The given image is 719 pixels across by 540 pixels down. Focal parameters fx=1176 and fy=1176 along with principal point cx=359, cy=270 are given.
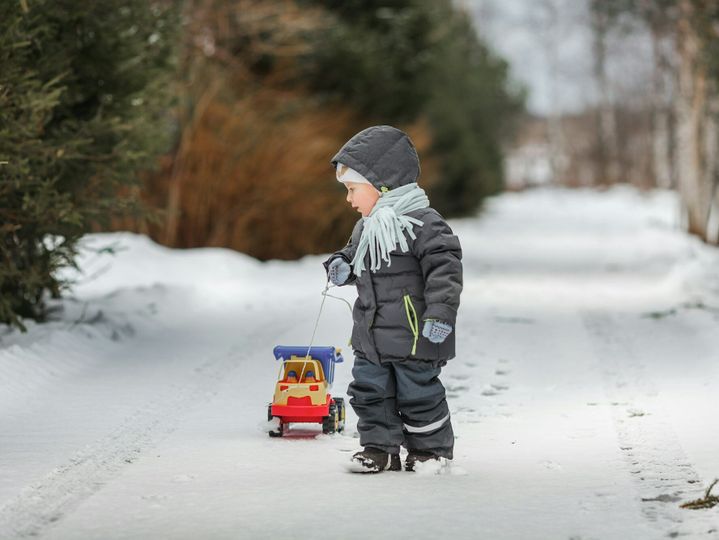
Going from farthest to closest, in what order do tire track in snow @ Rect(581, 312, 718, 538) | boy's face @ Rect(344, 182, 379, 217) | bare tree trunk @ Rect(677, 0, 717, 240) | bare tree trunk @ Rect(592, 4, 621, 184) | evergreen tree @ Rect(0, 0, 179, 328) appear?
bare tree trunk @ Rect(592, 4, 621, 184), bare tree trunk @ Rect(677, 0, 717, 240), evergreen tree @ Rect(0, 0, 179, 328), boy's face @ Rect(344, 182, 379, 217), tire track in snow @ Rect(581, 312, 718, 538)

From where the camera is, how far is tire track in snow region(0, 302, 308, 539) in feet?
15.2

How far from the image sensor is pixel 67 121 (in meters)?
8.78

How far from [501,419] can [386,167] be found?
189 cm

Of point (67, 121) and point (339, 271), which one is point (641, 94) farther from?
point (339, 271)

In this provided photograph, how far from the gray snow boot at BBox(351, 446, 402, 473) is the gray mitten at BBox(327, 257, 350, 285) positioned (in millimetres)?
813

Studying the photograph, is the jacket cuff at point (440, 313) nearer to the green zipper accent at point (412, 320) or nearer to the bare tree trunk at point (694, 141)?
the green zipper accent at point (412, 320)

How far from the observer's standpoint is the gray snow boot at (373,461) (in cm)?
544

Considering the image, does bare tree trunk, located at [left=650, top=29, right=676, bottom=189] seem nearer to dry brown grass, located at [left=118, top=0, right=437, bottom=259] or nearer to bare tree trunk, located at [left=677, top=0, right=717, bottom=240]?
bare tree trunk, located at [left=677, top=0, right=717, bottom=240]

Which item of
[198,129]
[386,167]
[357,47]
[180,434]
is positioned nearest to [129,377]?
[180,434]

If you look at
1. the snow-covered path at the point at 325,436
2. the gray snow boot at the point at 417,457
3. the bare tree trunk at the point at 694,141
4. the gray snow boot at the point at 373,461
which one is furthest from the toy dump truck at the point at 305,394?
the bare tree trunk at the point at 694,141

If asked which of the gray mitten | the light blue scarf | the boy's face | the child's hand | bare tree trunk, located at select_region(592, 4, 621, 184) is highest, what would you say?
the boy's face

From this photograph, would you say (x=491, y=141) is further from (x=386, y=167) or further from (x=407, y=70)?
(x=386, y=167)

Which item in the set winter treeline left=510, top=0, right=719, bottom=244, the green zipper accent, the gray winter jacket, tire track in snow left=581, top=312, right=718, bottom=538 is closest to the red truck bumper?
the gray winter jacket

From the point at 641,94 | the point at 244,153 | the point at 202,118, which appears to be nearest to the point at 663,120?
the point at 641,94
